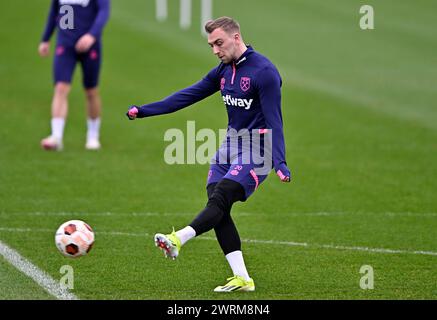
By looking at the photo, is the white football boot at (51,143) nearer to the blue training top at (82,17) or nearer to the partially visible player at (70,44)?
the partially visible player at (70,44)

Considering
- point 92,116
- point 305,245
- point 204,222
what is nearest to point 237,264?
point 204,222

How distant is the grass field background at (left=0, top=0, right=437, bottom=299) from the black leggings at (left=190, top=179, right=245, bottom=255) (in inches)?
19.2

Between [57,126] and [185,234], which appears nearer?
[185,234]

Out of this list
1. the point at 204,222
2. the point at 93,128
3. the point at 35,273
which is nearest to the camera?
the point at 204,222

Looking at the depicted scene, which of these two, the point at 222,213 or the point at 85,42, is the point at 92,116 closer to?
the point at 85,42

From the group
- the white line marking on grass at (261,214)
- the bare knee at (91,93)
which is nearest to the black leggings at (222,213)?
the white line marking on grass at (261,214)

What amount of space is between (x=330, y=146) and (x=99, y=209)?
19.8ft

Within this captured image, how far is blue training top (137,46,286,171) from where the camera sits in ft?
28.5

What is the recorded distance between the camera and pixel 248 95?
884 centimetres

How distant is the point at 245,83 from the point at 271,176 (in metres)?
6.36

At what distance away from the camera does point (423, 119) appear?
64.2 ft

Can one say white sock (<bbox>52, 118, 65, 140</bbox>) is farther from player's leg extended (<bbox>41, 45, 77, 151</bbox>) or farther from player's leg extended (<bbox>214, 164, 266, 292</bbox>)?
player's leg extended (<bbox>214, 164, 266, 292</bbox>)

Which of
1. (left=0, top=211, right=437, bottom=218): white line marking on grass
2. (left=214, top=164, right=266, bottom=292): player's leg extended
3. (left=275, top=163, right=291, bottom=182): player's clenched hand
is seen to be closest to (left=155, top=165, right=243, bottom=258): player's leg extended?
(left=214, top=164, right=266, bottom=292): player's leg extended
